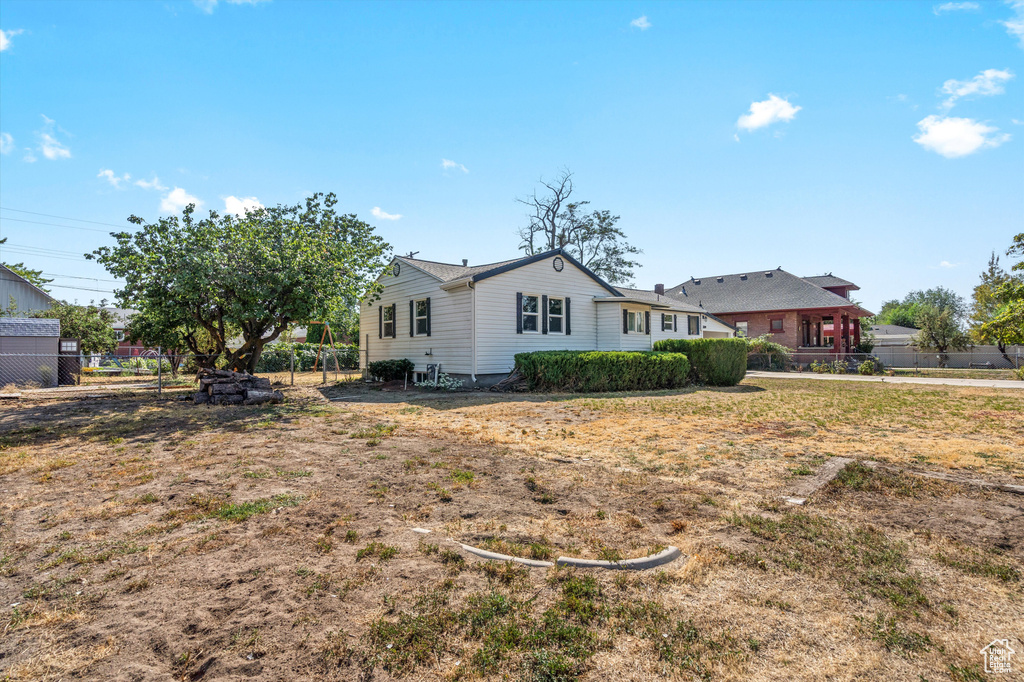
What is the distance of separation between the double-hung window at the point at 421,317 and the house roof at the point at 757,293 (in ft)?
76.3

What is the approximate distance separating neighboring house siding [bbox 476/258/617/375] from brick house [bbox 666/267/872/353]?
17.5 m

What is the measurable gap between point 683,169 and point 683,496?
13999 millimetres

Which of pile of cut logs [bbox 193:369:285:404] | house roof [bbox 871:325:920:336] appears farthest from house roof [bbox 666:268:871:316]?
pile of cut logs [bbox 193:369:285:404]

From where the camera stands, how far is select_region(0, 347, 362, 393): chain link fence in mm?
14867

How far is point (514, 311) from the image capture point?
1509cm

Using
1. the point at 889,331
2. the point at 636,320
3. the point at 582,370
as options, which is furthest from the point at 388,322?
the point at 889,331

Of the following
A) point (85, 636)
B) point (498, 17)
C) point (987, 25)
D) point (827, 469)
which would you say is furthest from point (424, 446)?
point (987, 25)

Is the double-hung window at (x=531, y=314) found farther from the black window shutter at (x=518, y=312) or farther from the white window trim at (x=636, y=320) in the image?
the white window trim at (x=636, y=320)

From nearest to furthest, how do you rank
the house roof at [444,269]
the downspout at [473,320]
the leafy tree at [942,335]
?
the downspout at [473,320] → the house roof at [444,269] → the leafy tree at [942,335]

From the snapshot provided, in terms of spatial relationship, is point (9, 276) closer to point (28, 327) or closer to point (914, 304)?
point (28, 327)

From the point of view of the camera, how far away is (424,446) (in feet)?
21.0

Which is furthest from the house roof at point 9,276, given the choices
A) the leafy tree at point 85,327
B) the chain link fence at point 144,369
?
the chain link fence at point 144,369

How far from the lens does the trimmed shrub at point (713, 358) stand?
1648cm

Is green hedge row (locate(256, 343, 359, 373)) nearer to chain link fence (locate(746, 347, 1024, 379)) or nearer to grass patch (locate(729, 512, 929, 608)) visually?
chain link fence (locate(746, 347, 1024, 379))
